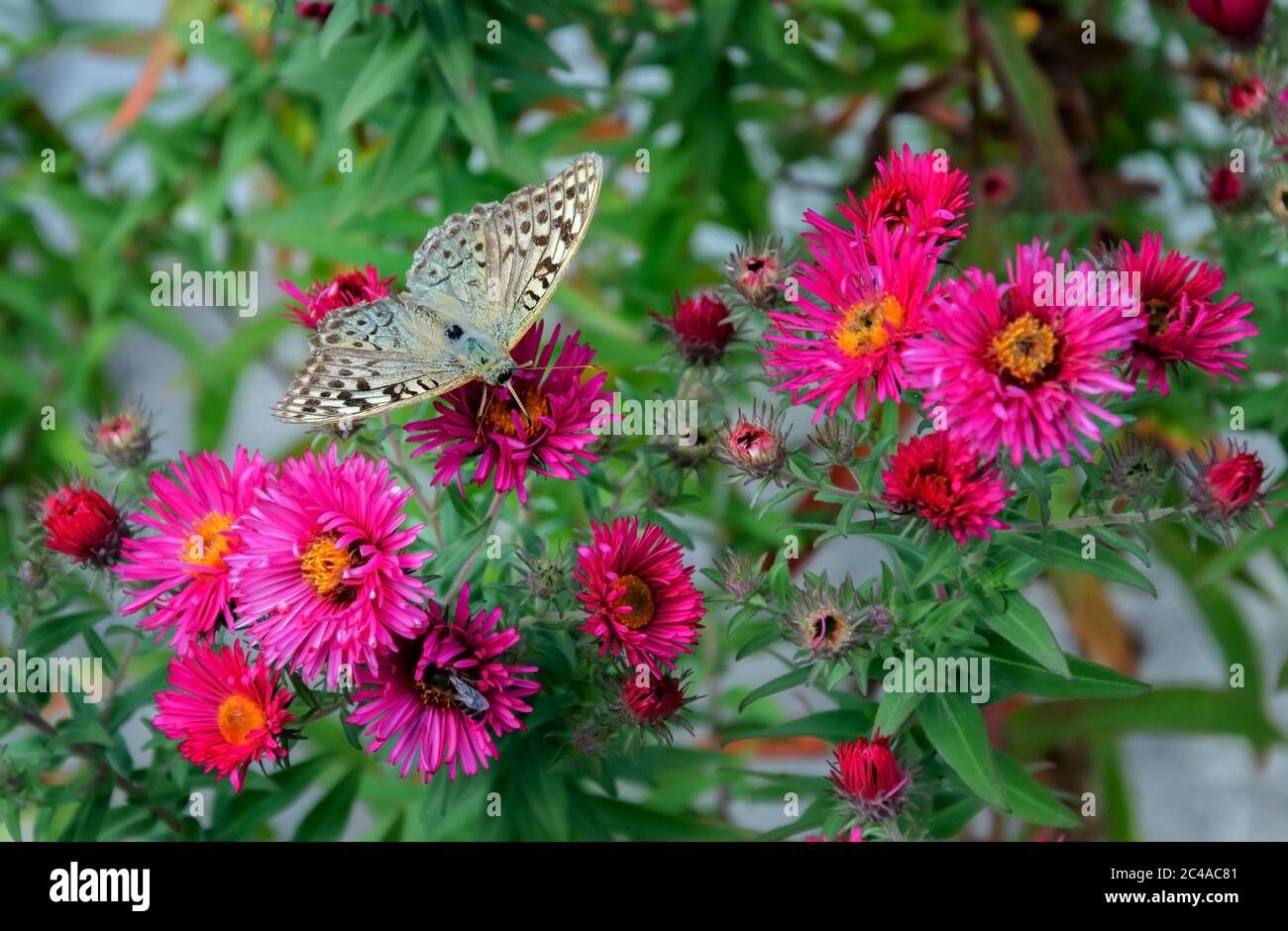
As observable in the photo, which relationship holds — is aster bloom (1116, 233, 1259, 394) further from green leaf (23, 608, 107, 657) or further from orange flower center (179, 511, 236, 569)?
green leaf (23, 608, 107, 657)

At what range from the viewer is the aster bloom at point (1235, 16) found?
882 millimetres

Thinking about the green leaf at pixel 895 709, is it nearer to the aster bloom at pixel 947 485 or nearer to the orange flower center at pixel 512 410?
the aster bloom at pixel 947 485

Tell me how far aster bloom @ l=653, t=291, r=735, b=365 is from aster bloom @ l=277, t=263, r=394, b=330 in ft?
0.58

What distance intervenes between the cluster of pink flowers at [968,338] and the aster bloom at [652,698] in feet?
0.52

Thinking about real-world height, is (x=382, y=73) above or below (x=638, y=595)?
above

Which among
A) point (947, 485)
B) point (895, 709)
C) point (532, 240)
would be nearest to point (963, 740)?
point (895, 709)

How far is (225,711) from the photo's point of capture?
643mm

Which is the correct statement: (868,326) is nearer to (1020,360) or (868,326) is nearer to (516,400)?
(1020,360)

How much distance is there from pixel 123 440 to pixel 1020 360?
0.55 m

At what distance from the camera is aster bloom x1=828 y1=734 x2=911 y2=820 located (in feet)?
2.08

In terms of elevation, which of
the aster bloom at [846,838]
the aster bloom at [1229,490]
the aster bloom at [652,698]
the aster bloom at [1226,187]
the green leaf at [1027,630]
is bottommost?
the aster bloom at [846,838]

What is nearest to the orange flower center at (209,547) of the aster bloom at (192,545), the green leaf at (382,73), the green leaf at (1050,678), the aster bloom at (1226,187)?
the aster bloom at (192,545)

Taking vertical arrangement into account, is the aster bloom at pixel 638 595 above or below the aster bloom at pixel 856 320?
below

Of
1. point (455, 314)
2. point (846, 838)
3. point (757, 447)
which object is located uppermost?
point (455, 314)
